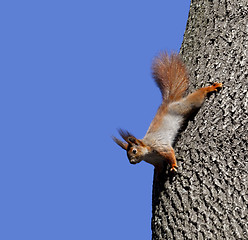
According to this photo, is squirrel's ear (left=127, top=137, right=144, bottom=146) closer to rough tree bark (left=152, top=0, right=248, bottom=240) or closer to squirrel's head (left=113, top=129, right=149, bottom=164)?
squirrel's head (left=113, top=129, right=149, bottom=164)

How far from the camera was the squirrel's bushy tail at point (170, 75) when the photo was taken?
328 centimetres

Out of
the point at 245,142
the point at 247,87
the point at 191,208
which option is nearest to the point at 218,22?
the point at 247,87

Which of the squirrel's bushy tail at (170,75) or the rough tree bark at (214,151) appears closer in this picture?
the rough tree bark at (214,151)

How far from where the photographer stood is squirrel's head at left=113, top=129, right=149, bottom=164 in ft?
11.9

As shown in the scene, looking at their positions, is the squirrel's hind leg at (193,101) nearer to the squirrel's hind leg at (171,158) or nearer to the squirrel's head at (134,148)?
the squirrel's hind leg at (171,158)

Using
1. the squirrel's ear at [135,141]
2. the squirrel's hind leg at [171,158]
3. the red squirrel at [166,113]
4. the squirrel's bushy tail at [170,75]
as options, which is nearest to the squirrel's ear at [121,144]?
the red squirrel at [166,113]

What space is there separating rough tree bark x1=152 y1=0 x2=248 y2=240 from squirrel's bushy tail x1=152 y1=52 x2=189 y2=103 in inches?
3.1

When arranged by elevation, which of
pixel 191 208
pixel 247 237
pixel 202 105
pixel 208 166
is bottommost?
pixel 247 237

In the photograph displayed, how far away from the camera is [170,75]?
3.44m

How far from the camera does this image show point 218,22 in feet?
10.7

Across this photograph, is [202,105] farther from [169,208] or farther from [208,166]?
[169,208]

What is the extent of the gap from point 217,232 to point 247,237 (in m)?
0.17

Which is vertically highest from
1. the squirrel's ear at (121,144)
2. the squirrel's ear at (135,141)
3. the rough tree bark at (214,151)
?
the squirrel's ear at (121,144)

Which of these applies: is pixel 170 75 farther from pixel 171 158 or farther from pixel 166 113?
pixel 171 158
